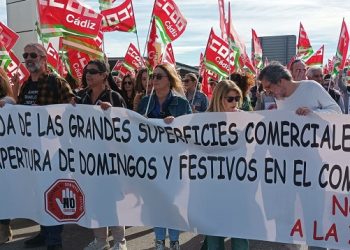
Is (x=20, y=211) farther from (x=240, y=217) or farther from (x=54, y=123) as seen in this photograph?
(x=240, y=217)

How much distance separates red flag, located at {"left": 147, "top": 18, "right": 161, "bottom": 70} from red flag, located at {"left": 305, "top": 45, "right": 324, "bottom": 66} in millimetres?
7725

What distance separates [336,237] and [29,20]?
37.4 ft

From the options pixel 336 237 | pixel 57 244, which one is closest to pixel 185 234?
pixel 57 244

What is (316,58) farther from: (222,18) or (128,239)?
(128,239)

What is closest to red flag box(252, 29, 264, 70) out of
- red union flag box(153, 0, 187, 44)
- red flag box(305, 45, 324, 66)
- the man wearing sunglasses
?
red flag box(305, 45, 324, 66)

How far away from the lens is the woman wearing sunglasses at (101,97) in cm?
441

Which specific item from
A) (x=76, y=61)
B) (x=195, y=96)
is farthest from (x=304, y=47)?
(x=76, y=61)

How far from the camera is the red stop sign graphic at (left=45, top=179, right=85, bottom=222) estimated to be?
13.9 feet

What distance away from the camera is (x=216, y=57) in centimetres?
853

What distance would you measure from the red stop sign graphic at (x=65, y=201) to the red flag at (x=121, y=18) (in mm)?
3653

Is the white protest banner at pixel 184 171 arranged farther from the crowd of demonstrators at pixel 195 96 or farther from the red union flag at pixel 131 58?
the red union flag at pixel 131 58

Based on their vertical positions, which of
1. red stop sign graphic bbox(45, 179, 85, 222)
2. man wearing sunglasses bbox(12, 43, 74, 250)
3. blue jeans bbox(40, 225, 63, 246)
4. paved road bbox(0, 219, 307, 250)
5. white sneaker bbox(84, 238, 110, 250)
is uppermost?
man wearing sunglasses bbox(12, 43, 74, 250)

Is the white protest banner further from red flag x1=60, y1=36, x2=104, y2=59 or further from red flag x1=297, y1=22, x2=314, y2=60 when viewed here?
red flag x1=297, y1=22, x2=314, y2=60

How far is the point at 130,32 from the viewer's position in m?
7.41
